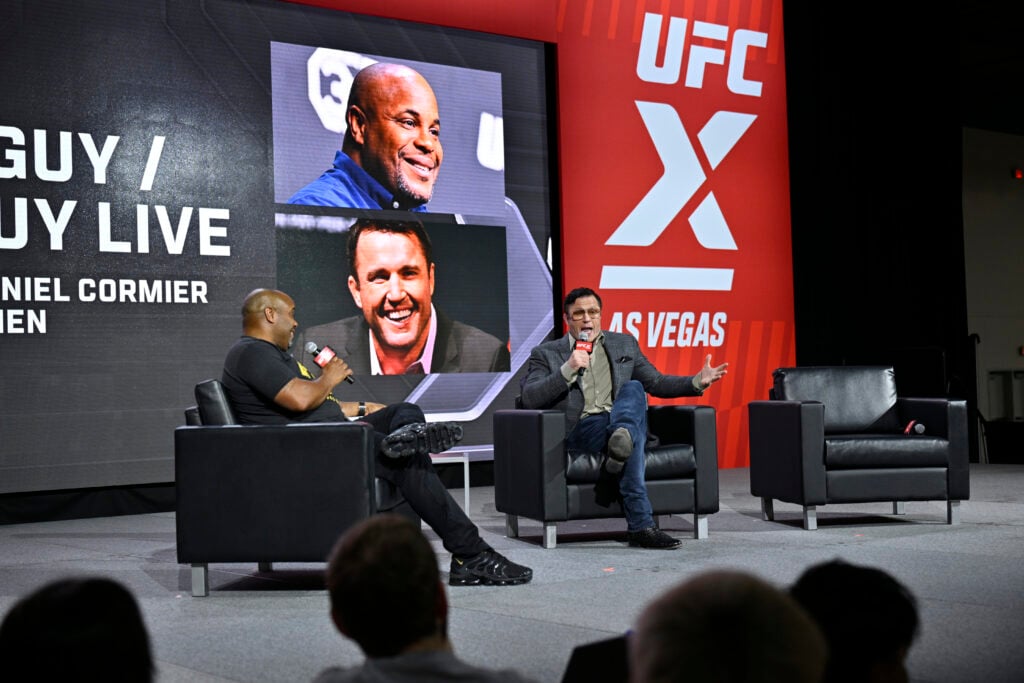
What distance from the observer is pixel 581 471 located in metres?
5.14

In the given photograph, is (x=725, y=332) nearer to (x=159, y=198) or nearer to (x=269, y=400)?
(x=159, y=198)

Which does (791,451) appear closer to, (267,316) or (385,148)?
(267,316)

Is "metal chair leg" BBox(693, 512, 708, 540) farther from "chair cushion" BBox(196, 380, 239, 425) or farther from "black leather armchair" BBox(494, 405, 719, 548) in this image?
"chair cushion" BBox(196, 380, 239, 425)

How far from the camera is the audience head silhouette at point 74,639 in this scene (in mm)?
925

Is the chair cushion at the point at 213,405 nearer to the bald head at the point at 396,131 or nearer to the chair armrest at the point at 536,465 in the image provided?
the chair armrest at the point at 536,465

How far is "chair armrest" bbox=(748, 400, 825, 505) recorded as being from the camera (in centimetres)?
554

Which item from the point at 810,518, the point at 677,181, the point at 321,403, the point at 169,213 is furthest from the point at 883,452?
the point at 169,213

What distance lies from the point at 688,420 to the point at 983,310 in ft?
34.4

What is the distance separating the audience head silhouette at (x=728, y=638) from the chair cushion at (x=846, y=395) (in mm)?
5202

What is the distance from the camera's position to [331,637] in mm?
3350

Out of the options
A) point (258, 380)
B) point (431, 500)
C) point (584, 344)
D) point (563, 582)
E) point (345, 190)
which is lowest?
point (563, 582)

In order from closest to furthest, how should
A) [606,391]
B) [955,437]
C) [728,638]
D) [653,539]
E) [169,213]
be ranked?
1. [728,638]
2. [653,539]
3. [606,391]
4. [955,437]
5. [169,213]

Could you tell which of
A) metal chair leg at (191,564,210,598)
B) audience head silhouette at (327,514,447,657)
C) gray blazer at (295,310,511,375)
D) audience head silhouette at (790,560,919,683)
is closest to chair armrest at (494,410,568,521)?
metal chair leg at (191,564,210,598)

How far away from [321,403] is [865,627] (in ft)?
11.4
